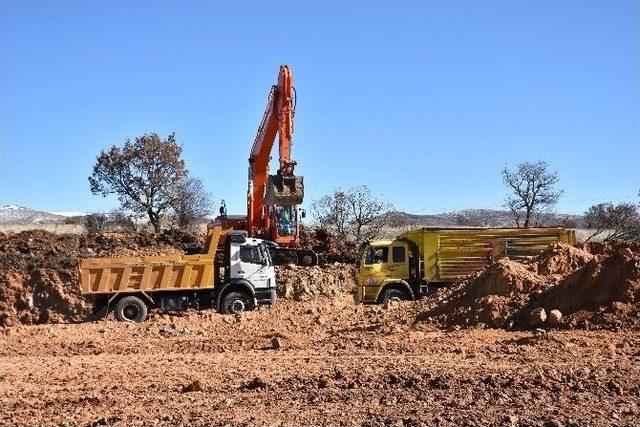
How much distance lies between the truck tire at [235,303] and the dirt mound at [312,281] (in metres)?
→ 6.45

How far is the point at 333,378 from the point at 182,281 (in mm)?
11997

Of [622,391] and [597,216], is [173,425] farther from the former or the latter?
[597,216]

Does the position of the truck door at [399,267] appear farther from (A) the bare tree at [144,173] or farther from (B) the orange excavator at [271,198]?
(A) the bare tree at [144,173]

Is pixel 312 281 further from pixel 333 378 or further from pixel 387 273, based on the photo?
pixel 333 378

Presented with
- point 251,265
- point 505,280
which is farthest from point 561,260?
point 251,265

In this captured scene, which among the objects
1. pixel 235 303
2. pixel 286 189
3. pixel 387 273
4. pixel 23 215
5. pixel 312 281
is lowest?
pixel 235 303

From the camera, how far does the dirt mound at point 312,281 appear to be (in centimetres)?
2867

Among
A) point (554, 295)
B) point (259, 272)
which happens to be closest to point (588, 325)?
point (554, 295)

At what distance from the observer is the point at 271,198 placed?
24031 millimetres

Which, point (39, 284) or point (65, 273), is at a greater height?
point (65, 273)

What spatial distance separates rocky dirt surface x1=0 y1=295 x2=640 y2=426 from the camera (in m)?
8.57

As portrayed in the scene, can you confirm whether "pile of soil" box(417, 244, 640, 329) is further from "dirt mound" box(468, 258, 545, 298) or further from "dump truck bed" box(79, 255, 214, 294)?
"dump truck bed" box(79, 255, 214, 294)

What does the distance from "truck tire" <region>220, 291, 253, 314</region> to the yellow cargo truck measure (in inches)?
126

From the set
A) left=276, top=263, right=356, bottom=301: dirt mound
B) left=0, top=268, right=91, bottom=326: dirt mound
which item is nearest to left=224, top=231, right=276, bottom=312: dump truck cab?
left=276, top=263, right=356, bottom=301: dirt mound
